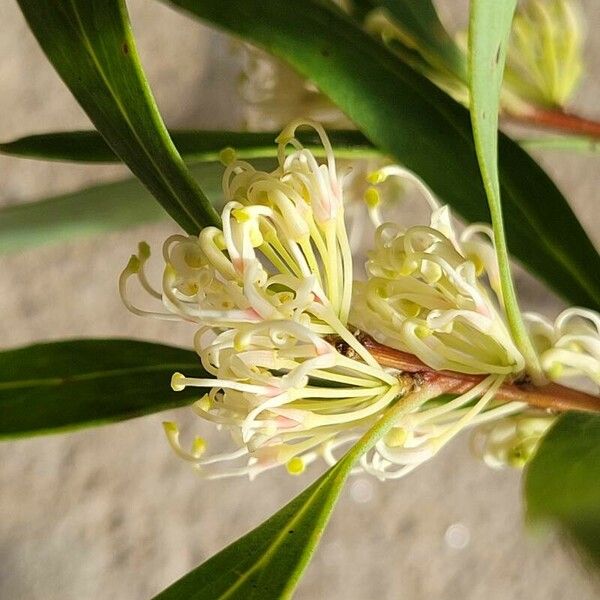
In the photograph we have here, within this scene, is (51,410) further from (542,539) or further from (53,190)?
(53,190)

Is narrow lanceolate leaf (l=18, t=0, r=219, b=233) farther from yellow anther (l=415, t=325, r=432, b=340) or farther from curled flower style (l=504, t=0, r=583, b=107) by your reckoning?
curled flower style (l=504, t=0, r=583, b=107)

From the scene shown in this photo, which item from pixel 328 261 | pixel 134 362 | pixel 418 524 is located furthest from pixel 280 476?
pixel 328 261

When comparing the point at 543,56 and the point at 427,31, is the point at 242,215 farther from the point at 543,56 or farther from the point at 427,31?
the point at 543,56

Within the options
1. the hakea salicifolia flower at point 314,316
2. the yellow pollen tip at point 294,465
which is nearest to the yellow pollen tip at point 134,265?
the hakea salicifolia flower at point 314,316

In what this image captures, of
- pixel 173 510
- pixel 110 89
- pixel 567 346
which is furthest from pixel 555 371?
pixel 173 510

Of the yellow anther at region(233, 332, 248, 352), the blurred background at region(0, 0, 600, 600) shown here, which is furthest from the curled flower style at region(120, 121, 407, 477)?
the blurred background at region(0, 0, 600, 600)
